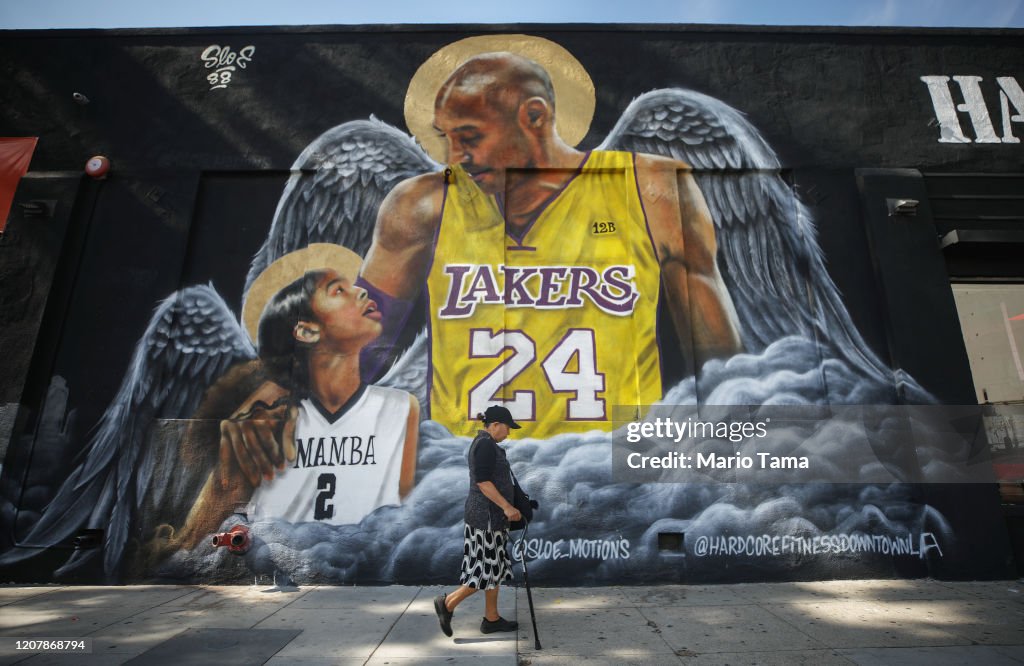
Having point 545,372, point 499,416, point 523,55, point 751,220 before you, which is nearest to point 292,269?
point 545,372

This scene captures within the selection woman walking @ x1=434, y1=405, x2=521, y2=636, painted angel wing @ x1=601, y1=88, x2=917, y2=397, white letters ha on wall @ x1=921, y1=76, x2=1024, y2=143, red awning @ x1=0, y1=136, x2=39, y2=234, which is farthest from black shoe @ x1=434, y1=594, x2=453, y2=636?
white letters ha on wall @ x1=921, y1=76, x2=1024, y2=143

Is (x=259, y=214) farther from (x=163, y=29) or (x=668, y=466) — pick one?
(x=668, y=466)

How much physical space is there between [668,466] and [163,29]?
993 cm

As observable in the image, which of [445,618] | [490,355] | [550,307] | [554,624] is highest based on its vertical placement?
[550,307]

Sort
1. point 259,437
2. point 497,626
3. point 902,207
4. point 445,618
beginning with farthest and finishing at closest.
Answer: point 902,207 → point 259,437 → point 497,626 → point 445,618

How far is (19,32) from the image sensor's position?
25.9ft

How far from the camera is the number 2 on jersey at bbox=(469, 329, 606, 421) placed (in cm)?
655

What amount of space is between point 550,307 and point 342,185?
3526mm

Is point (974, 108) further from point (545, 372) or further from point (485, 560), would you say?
point (485, 560)

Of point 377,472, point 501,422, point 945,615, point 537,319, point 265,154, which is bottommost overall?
point 945,615

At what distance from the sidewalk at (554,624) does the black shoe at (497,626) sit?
0.28ft

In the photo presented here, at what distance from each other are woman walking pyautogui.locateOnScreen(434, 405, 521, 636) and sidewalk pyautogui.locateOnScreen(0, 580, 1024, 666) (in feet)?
0.77

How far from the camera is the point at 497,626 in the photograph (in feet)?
14.9

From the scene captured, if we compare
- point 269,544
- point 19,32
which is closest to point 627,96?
point 269,544
